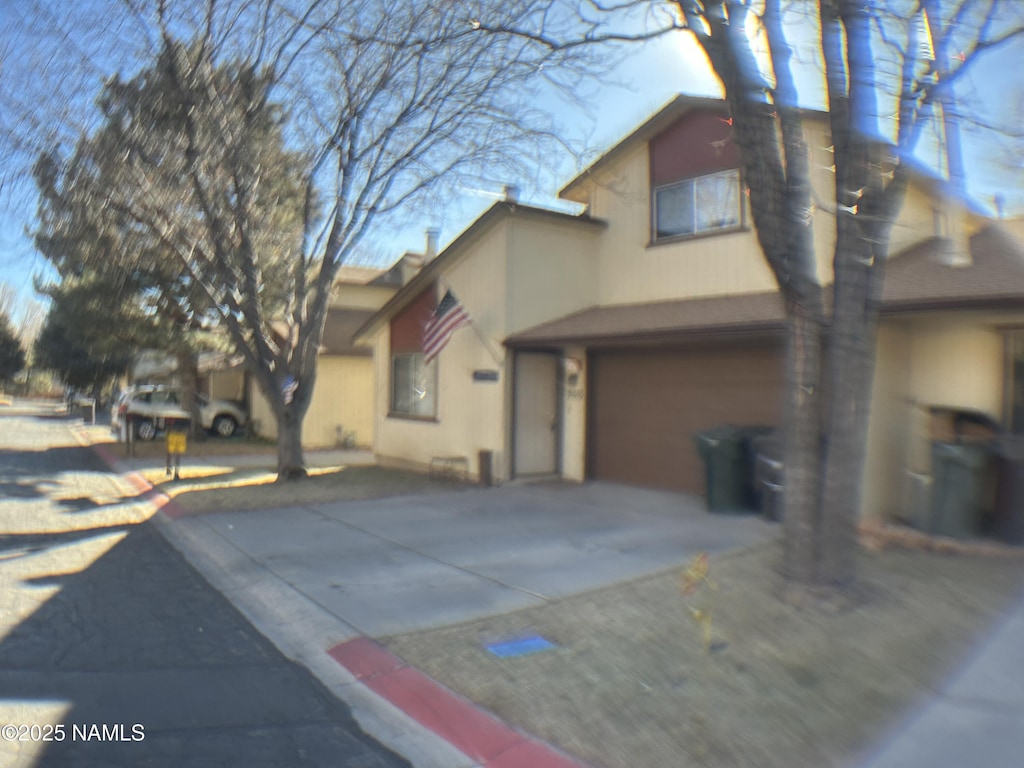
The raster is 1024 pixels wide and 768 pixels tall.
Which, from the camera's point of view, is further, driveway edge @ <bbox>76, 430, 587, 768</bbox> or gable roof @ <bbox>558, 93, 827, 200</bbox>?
gable roof @ <bbox>558, 93, 827, 200</bbox>

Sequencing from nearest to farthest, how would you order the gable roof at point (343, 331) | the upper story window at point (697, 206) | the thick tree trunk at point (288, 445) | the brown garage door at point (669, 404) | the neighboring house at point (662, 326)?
the neighboring house at point (662, 326) → the brown garage door at point (669, 404) → the upper story window at point (697, 206) → the thick tree trunk at point (288, 445) → the gable roof at point (343, 331)

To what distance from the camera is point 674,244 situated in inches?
516

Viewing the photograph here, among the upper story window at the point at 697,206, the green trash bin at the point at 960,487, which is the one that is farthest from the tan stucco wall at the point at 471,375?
the green trash bin at the point at 960,487

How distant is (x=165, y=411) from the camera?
83.1 feet

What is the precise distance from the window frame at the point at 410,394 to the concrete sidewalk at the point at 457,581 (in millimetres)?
3041

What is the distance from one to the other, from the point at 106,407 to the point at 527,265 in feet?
139

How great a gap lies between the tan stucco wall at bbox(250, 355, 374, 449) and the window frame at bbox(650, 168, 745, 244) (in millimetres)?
10984

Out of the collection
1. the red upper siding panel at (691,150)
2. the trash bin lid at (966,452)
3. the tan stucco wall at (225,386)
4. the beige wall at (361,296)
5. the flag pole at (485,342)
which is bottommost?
the trash bin lid at (966,452)

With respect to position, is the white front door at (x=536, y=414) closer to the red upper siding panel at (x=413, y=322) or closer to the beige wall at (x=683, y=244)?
the beige wall at (x=683, y=244)

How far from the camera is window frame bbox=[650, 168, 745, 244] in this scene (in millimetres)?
12312

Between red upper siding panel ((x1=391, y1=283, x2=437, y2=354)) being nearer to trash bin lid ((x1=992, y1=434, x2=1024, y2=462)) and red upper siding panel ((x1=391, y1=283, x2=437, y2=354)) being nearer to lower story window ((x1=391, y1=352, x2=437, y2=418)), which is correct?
lower story window ((x1=391, y1=352, x2=437, y2=418))

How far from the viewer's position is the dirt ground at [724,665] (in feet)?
14.8

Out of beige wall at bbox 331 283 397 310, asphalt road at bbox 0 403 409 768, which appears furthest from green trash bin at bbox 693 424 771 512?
beige wall at bbox 331 283 397 310

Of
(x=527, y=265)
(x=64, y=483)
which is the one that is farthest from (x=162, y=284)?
(x=527, y=265)
